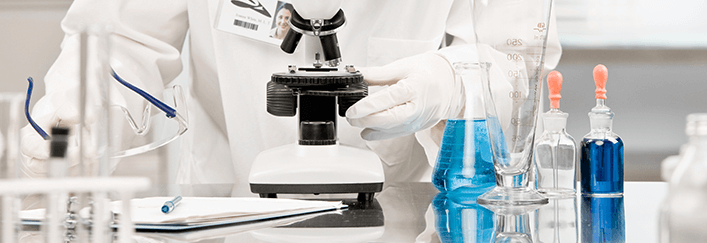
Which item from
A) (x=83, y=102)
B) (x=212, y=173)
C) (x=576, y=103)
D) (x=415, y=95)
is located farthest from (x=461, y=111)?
(x=576, y=103)

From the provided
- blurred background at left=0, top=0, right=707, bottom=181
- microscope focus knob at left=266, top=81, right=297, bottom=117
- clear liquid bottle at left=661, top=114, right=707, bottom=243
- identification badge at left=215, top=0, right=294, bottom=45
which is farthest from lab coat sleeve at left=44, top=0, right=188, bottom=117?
blurred background at left=0, top=0, right=707, bottom=181

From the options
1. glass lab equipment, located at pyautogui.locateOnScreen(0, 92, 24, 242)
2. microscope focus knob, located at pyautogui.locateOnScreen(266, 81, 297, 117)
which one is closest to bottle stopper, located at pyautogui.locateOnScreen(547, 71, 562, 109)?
microscope focus knob, located at pyautogui.locateOnScreen(266, 81, 297, 117)

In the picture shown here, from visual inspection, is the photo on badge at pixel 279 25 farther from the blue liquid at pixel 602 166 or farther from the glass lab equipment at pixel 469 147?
the blue liquid at pixel 602 166

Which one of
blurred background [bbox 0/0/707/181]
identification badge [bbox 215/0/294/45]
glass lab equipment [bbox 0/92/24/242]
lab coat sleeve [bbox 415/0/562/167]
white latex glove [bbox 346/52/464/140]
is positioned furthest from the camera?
blurred background [bbox 0/0/707/181]

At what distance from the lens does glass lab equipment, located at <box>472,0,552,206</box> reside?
591mm

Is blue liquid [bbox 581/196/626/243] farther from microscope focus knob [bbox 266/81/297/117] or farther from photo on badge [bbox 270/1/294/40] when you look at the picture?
photo on badge [bbox 270/1/294/40]

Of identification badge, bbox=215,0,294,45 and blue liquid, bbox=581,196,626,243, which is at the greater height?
identification badge, bbox=215,0,294,45

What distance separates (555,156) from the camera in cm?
81

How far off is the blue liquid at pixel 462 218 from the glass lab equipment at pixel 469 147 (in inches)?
0.7

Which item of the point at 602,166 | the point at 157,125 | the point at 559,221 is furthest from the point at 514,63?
the point at 157,125

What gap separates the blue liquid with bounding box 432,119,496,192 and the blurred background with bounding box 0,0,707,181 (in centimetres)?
242

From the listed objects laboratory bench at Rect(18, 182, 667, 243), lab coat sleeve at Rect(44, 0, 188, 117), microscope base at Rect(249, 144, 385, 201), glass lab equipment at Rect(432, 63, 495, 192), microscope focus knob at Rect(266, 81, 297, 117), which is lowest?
laboratory bench at Rect(18, 182, 667, 243)

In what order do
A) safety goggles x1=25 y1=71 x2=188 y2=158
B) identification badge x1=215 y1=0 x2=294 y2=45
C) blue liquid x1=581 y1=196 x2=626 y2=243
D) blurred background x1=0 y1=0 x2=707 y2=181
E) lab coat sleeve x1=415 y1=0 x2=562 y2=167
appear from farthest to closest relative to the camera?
blurred background x1=0 y1=0 x2=707 y2=181, identification badge x1=215 y1=0 x2=294 y2=45, lab coat sleeve x1=415 y1=0 x2=562 y2=167, safety goggles x1=25 y1=71 x2=188 y2=158, blue liquid x1=581 y1=196 x2=626 y2=243

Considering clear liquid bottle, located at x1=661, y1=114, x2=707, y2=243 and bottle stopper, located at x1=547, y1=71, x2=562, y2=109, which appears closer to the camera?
clear liquid bottle, located at x1=661, y1=114, x2=707, y2=243
